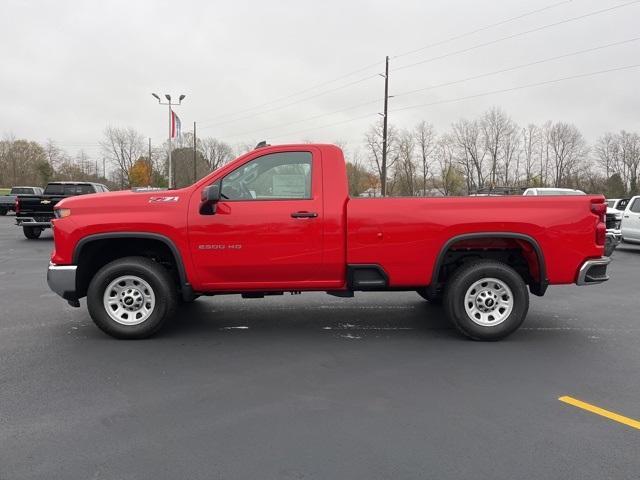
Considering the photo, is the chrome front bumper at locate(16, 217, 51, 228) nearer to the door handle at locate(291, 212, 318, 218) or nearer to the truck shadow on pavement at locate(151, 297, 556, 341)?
the truck shadow on pavement at locate(151, 297, 556, 341)

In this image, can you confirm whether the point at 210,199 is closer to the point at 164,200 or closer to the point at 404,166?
the point at 164,200

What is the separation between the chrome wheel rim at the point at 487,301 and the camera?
18.3 ft

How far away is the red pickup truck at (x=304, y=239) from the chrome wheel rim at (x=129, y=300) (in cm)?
1

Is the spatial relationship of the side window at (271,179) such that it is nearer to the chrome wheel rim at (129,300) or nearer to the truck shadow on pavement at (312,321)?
the chrome wheel rim at (129,300)

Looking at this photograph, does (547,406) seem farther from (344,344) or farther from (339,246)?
(339,246)

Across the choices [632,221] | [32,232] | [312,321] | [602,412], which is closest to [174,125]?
[32,232]

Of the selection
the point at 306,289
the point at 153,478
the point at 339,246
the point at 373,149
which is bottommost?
the point at 153,478

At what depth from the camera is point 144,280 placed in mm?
5547

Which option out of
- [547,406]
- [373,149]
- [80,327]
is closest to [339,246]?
[547,406]

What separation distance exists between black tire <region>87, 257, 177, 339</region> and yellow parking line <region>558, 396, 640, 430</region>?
3.95 metres

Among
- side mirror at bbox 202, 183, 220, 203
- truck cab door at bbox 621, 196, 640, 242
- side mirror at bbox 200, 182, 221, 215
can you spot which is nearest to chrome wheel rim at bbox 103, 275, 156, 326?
side mirror at bbox 200, 182, 221, 215

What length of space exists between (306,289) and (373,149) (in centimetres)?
5902

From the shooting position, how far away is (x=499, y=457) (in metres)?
3.11

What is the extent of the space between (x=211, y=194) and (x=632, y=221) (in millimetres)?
14637
